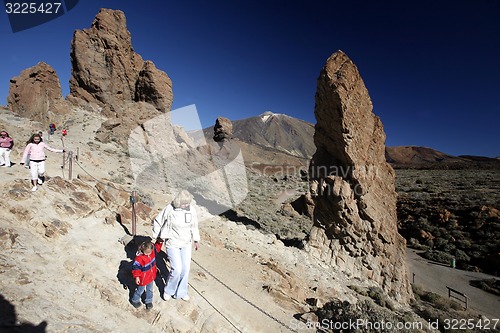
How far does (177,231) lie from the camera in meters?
4.03

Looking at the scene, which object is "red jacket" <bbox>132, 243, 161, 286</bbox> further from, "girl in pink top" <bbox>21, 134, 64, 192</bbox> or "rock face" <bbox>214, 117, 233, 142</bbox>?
"rock face" <bbox>214, 117, 233, 142</bbox>

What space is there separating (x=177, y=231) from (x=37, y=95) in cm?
2401

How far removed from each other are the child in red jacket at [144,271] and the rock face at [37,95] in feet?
72.4

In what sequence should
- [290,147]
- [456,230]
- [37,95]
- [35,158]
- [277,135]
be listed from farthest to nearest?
1. [277,135]
2. [290,147]
3. [37,95]
4. [456,230]
5. [35,158]

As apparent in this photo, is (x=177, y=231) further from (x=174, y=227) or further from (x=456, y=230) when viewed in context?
(x=456, y=230)

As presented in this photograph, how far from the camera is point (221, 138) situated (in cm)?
4744

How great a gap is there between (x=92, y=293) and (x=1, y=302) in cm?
115

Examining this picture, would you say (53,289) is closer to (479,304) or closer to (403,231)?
(479,304)

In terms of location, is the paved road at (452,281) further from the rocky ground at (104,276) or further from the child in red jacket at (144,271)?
the child in red jacket at (144,271)

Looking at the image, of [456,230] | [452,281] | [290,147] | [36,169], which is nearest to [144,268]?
[36,169]

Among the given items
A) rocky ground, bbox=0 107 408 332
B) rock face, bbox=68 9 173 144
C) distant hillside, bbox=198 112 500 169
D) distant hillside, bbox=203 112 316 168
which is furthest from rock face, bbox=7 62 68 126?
distant hillside, bbox=203 112 316 168

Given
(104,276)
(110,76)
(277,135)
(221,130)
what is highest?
(277,135)

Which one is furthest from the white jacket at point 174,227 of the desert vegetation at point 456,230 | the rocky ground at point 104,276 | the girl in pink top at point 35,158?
the desert vegetation at point 456,230

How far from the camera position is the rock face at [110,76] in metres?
23.4
